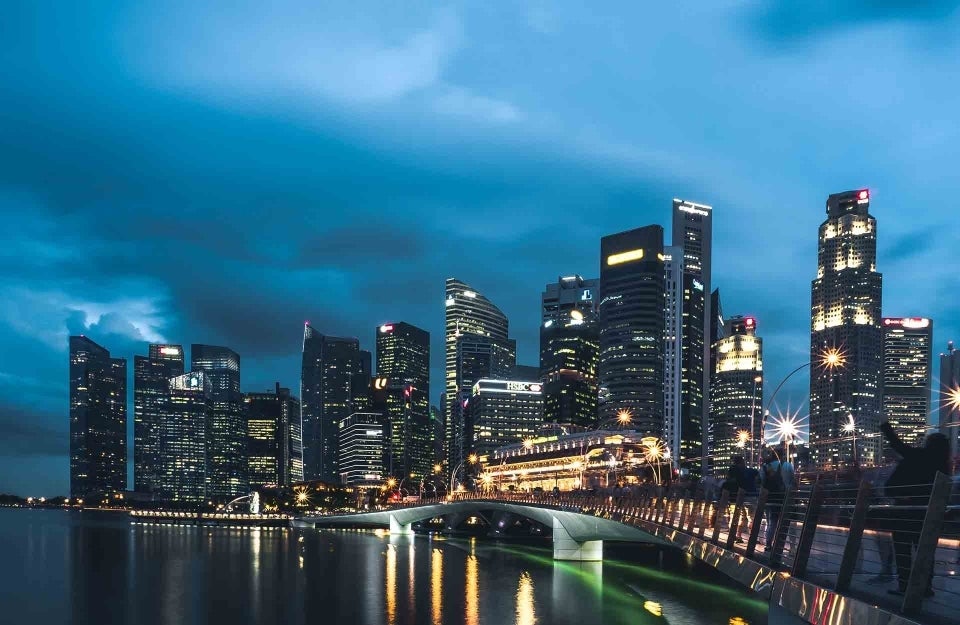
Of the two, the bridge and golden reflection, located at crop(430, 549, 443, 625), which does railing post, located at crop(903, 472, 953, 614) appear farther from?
golden reflection, located at crop(430, 549, 443, 625)

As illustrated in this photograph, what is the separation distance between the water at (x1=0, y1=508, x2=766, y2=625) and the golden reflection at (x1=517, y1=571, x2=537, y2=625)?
0.08 m

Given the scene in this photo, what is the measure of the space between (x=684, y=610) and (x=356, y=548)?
5852cm

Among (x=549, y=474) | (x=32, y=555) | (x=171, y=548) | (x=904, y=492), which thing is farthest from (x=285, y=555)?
(x=549, y=474)

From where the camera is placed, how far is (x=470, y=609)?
155 ft

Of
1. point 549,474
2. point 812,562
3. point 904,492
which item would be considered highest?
point 904,492

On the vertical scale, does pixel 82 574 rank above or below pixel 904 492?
below

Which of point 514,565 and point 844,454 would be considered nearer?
point 514,565

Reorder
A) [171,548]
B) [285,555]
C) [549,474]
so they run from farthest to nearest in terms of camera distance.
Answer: [549,474]
[171,548]
[285,555]

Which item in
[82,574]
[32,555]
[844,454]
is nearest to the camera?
[82,574]

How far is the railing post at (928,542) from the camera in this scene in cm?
754

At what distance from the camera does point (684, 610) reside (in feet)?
146

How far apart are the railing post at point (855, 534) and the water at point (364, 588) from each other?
3239cm

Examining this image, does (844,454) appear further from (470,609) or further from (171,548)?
(470,609)

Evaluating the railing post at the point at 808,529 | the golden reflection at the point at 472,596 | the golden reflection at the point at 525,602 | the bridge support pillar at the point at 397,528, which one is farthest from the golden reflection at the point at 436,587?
the bridge support pillar at the point at 397,528
